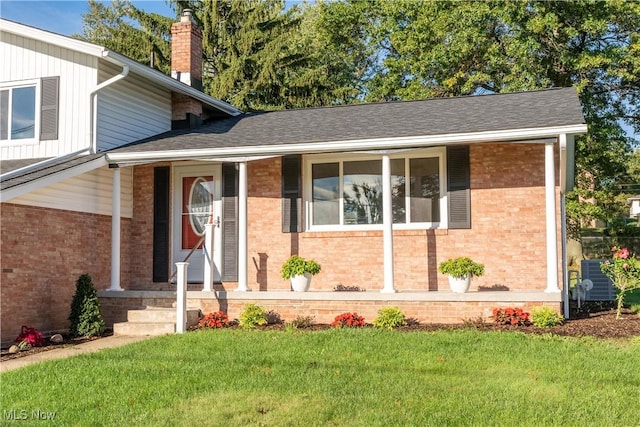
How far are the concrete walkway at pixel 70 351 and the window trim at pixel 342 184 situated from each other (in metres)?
3.92

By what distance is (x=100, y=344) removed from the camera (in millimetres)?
9141

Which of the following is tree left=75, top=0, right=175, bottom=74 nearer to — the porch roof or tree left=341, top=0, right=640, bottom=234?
tree left=341, top=0, right=640, bottom=234

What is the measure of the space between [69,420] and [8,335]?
4850 mm

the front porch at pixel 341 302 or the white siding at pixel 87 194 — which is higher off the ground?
the white siding at pixel 87 194

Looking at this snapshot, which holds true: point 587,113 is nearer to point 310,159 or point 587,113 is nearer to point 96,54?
point 310,159

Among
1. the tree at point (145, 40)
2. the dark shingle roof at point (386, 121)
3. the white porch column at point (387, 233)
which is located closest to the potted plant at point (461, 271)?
the white porch column at point (387, 233)

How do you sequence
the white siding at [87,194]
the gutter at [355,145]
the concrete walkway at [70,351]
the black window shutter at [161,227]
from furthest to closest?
1. the black window shutter at [161,227]
2. the white siding at [87,194]
3. the gutter at [355,145]
4. the concrete walkway at [70,351]

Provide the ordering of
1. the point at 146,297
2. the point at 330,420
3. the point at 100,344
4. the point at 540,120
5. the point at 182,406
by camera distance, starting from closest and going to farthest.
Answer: the point at 330,420 → the point at 182,406 → the point at 100,344 → the point at 540,120 → the point at 146,297

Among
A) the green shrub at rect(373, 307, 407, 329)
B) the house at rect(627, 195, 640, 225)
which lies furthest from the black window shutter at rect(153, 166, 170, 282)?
the house at rect(627, 195, 640, 225)

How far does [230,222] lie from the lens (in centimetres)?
1204

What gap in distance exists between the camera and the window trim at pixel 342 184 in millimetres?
11156

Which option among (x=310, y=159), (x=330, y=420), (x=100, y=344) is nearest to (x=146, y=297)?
(x=100, y=344)

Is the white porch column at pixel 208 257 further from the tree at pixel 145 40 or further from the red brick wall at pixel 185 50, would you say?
the tree at pixel 145 40

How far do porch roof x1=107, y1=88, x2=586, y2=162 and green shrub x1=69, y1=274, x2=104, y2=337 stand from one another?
250cm
